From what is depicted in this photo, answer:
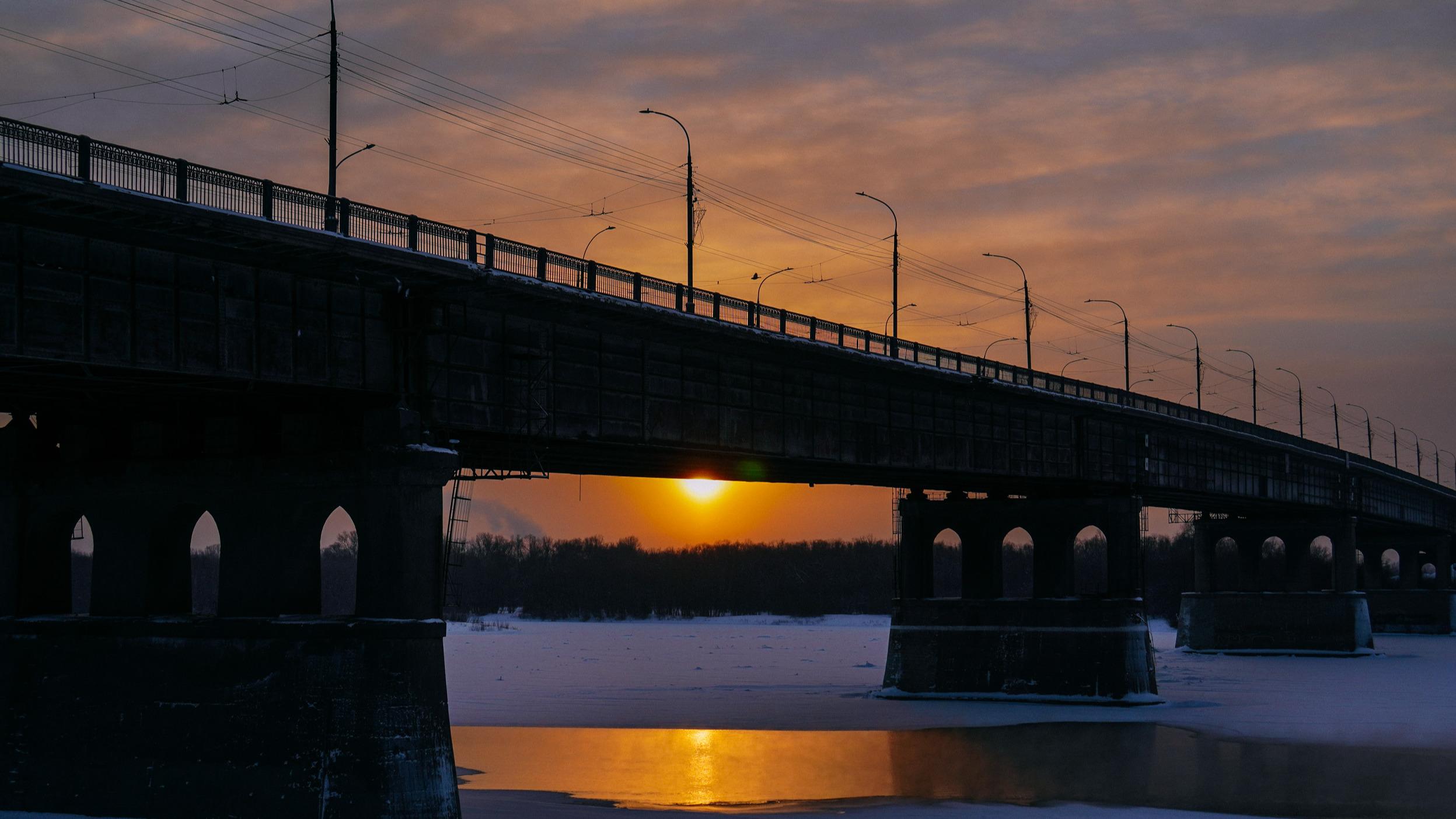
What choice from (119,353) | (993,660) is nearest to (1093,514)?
(993,660)

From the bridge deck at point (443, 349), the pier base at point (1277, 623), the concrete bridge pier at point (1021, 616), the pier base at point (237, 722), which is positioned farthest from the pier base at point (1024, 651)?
the pier base at point (1277, 623)

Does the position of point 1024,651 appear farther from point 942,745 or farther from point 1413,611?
point 1413,611

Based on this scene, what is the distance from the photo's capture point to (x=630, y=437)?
45.6 m

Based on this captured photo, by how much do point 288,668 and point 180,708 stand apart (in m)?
3.50

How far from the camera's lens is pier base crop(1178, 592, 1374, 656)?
4500 inches

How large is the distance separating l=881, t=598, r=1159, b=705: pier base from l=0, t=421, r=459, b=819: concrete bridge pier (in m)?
42.4

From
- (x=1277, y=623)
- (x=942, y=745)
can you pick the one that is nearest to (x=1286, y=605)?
(x=1277, y=623)

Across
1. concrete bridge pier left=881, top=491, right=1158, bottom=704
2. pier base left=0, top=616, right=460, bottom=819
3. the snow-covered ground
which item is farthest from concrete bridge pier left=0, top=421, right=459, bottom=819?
concrete bridge pier left=881, top=491, right=1158, bottom=704

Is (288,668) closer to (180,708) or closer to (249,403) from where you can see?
(180,708)

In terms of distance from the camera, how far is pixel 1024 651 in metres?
73.8

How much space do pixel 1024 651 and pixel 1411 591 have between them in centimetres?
10946

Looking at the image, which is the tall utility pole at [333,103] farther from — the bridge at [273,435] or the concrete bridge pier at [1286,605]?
the concrete bridge pier at [1286,605]

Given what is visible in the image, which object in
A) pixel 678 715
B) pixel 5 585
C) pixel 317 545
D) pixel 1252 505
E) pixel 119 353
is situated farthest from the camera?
pixel 1252 505

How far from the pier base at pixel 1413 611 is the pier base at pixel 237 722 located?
14739 centimetres
